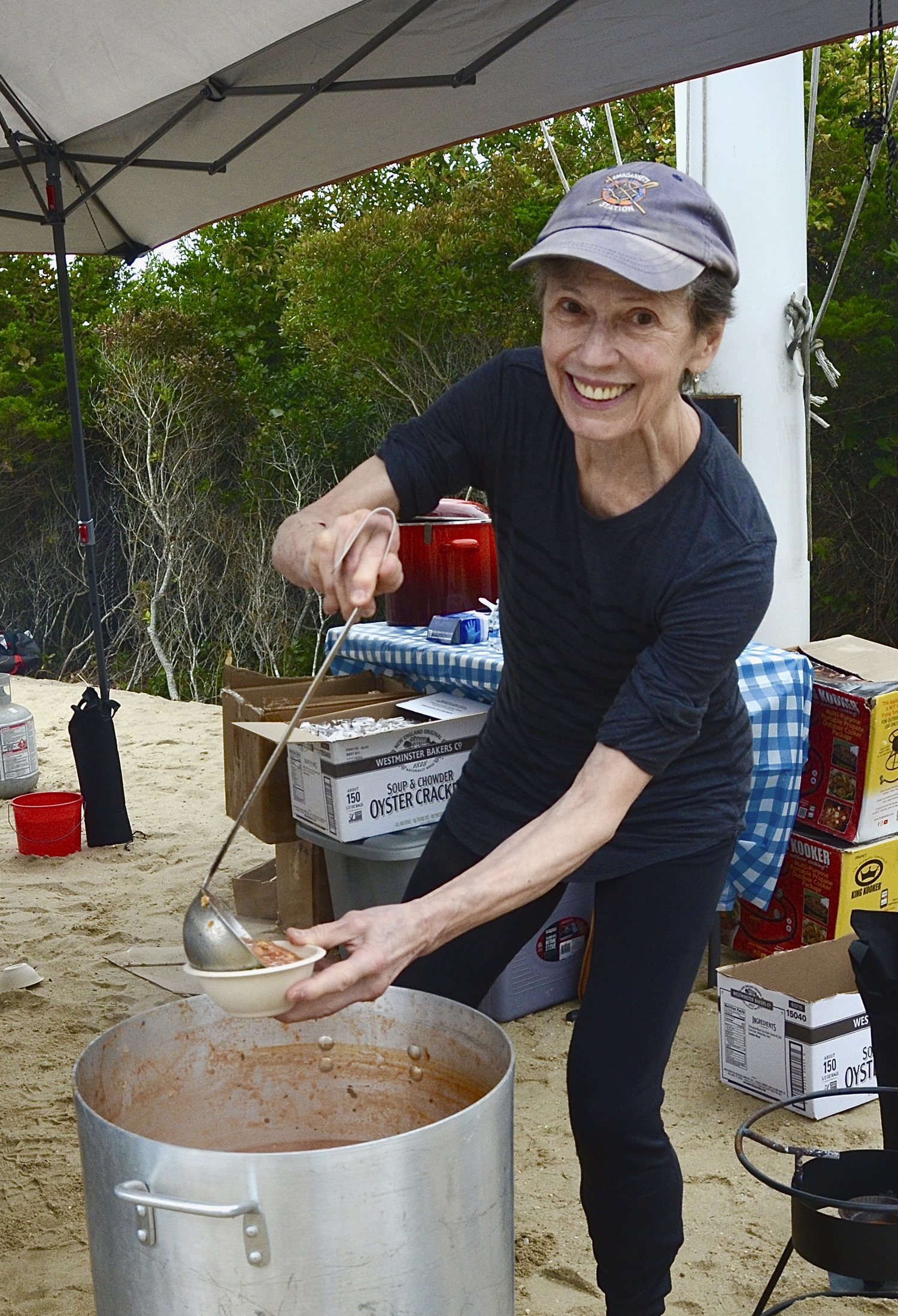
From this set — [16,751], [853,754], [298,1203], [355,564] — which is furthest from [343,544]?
[16,751]

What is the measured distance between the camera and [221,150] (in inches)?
172

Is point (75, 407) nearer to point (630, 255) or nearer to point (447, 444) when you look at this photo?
point (447, 444)

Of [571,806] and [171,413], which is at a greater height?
[171,413]

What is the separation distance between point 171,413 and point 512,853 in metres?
9.23

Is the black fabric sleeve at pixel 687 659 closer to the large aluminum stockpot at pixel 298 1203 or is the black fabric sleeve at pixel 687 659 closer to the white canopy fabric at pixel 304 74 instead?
the large aluminum stockpot at pixel 298 1203

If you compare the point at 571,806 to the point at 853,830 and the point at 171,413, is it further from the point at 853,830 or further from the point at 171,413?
the point at 171,413

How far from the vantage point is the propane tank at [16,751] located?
5.55 m

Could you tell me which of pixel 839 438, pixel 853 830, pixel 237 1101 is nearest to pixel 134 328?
pixel 839 438

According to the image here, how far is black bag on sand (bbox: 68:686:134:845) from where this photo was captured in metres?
4.73

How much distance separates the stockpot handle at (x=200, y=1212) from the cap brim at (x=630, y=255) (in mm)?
1028

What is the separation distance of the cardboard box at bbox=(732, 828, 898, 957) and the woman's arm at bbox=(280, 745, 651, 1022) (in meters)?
1.86

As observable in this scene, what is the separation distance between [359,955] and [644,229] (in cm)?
87

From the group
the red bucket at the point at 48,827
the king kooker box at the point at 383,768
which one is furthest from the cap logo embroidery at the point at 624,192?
the red bucket at the point at 48,827

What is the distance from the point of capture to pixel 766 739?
3.02 m
